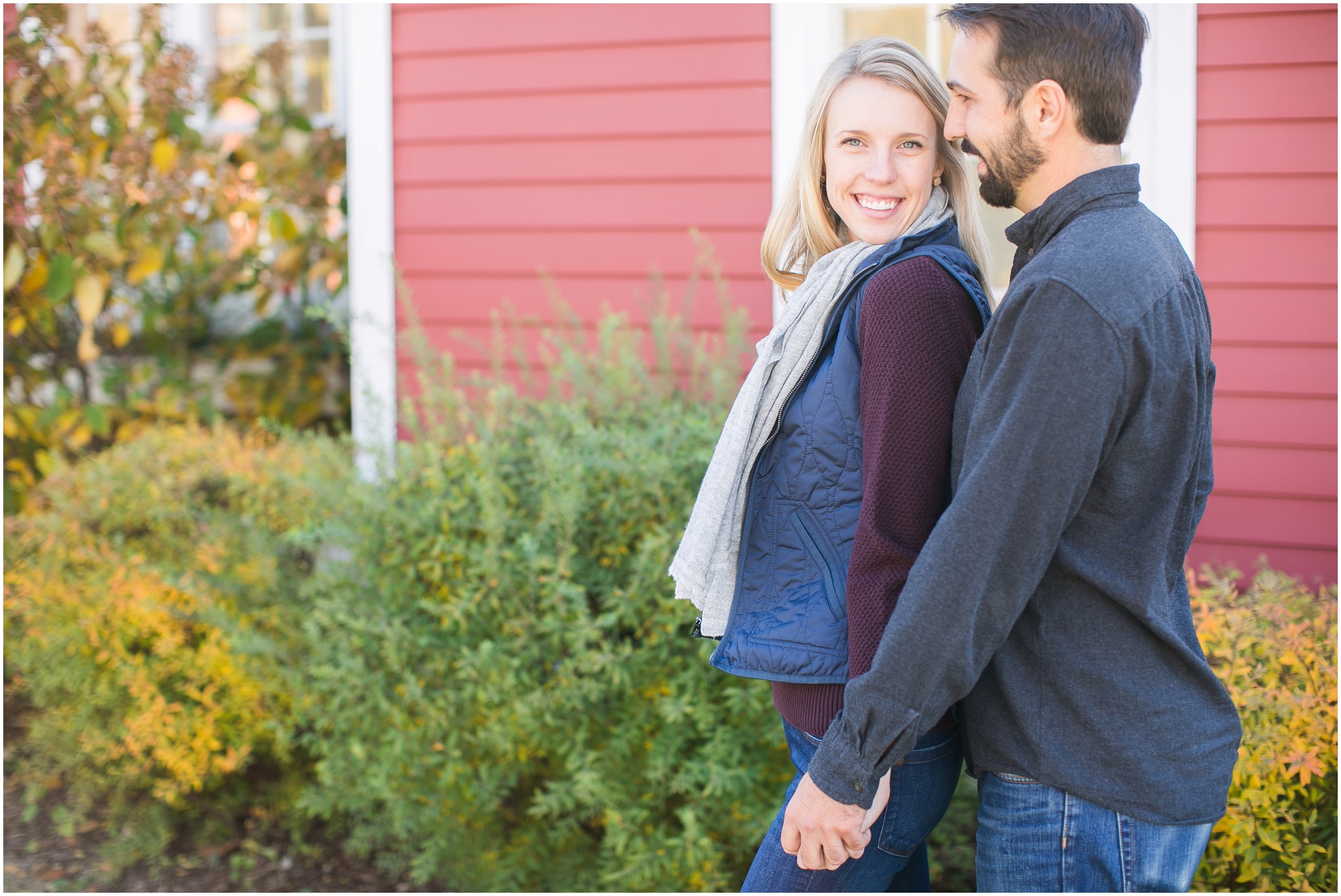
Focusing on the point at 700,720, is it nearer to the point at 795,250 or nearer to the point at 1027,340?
the point at 795,250

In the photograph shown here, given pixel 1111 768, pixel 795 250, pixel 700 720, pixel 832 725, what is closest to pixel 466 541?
pixel 700 720

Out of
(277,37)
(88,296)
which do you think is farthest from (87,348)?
(277,37)

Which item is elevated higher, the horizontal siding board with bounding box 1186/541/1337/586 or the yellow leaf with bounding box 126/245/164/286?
the yellow leaf with bounding box 126/245/164/286

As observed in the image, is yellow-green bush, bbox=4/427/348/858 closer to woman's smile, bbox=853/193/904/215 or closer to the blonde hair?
the blonde hair

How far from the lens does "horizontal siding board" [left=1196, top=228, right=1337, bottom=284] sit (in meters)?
3.19

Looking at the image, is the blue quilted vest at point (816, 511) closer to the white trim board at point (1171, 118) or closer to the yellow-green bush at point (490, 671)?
the yellow-green bush at point (490, 671)

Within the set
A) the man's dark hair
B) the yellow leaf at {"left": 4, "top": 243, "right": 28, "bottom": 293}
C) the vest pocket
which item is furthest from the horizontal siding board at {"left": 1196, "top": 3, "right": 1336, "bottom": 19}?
the yellow leaf at {"left": 4, "top": 243, "right": 28, "bottom": 293}

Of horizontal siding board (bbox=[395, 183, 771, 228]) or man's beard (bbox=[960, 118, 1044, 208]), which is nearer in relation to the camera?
man's beard (bbox=[960, 118, 1044, 208])

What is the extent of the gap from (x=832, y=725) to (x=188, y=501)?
3.04 meters

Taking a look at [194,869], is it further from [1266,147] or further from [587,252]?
[1266,147]

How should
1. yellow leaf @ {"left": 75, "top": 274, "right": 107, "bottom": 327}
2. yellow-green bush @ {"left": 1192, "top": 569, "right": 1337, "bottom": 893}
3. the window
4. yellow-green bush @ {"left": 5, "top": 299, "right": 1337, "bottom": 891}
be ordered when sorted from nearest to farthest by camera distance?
1. yellow-green bush @ {"left": 1192, "top": 569, "right": 1337, "bottom": 893}
2. yellow-green bush @ {"left": 5, "top": 299, "right": 1337, "bottom": 891}
3. yellow leaf @ {"left": 75, "top": 274, "right": 107, "bottom": 327}
4. the window

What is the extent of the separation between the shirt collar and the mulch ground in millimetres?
2796

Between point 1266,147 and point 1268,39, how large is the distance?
13.5 inches

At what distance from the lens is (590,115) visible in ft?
12.9
